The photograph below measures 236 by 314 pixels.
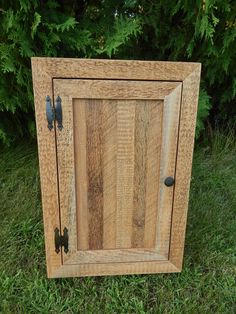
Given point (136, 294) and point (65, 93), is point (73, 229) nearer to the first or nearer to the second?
point (136, 294)

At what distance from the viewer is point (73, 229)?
1.40 m

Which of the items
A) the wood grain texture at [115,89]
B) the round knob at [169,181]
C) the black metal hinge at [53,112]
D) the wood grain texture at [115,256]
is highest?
the wood grain texture at [115,89]

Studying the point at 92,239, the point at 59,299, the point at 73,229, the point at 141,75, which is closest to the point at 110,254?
the point at 92,239

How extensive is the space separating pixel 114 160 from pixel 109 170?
6cm

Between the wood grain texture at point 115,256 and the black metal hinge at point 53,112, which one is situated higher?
the black metal hinge at point 53,112

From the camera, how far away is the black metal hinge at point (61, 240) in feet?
4.57

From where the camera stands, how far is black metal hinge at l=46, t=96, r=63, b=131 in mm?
1154

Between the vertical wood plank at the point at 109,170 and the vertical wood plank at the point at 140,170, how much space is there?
0.34ft

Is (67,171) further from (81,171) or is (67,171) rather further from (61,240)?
(61,240)

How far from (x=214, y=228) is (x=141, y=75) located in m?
1.33

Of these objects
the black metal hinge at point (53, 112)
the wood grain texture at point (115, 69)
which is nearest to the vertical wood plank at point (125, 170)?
the wood grain texture at point (115, 69)

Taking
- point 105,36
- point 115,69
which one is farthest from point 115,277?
point 105,36

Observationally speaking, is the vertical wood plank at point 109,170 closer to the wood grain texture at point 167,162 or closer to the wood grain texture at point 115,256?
the wood grain texture at point 115,256

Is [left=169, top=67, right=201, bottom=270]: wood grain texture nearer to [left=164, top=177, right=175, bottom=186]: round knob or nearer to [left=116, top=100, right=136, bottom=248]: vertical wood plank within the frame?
[left=164, top=177, right=175, bottom=186]: round knob
